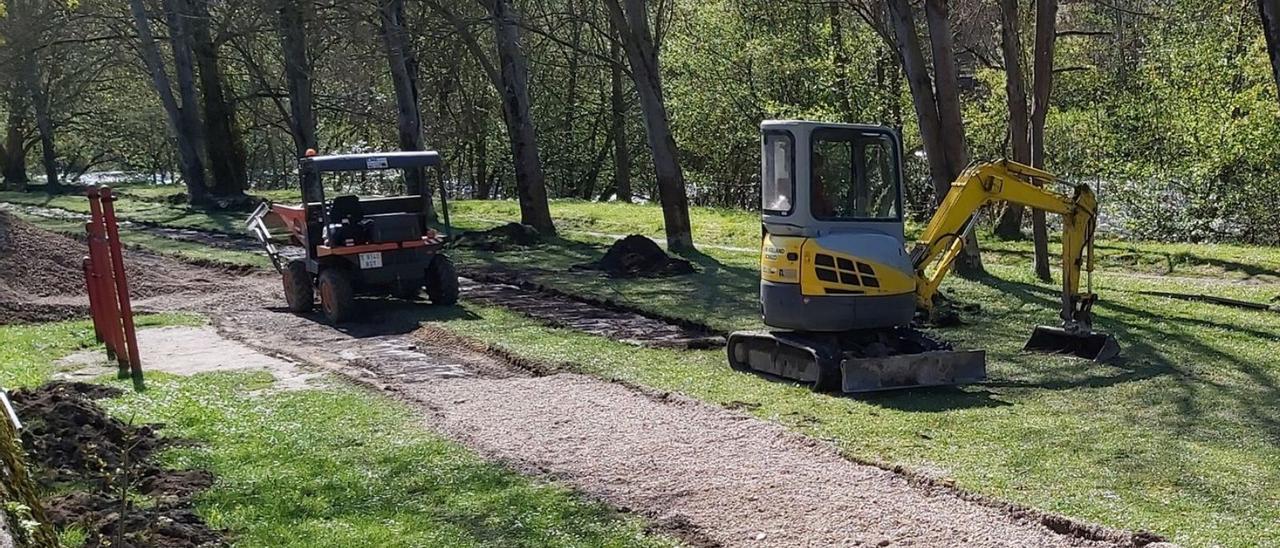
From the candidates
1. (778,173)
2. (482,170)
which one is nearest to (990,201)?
(778,173)

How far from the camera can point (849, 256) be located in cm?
1005

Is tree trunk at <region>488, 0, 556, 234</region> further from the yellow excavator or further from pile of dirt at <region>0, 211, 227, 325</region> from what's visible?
the yellow excavator

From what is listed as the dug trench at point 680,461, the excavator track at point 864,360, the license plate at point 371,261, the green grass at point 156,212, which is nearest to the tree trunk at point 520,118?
the green grass at point 156,212

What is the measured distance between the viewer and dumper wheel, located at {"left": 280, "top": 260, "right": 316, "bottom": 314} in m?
15.7

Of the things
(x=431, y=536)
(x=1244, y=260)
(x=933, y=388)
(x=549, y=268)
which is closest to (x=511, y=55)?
(x=549, y=268)

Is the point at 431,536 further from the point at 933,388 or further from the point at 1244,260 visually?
the point at 1244,260

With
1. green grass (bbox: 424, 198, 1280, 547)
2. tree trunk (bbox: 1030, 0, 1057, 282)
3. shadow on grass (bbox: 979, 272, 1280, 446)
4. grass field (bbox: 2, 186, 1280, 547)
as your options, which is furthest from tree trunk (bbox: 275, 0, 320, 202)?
shadow on grass (bbox: 979, 272, 1280, 446)

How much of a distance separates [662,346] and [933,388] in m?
3.55

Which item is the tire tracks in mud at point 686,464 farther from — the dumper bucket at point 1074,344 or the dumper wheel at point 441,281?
the dumper bucket at point 1074,344

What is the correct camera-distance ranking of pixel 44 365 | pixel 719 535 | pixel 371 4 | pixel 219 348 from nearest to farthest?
pixel 719 535 → pixel 44 365 → pixel 219 348 → pixel 371 4

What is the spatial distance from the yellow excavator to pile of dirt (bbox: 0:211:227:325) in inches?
422

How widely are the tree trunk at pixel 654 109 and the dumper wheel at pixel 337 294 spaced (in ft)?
27.5

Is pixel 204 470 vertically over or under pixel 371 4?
under

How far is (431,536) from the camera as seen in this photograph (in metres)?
6.50
